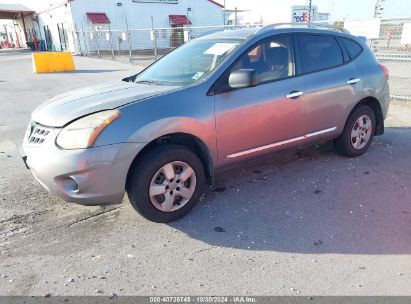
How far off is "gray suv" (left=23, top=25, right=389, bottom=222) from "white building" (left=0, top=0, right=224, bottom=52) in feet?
73.5

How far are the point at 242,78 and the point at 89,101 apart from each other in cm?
148

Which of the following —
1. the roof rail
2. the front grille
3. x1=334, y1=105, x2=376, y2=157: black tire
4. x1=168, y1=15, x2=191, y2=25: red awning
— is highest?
x1=168, y1=15, x2=191, y2=25: red awning

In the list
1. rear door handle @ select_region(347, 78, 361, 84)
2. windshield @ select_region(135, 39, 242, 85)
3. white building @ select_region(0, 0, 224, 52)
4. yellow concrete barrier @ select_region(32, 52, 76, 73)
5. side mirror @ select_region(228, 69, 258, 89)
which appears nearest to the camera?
side mirror @ select_region(228, 69, 258, 89)

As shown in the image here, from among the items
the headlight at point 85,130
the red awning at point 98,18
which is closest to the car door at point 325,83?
the headlight at point 85,130

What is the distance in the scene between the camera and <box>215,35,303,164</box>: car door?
3646mm

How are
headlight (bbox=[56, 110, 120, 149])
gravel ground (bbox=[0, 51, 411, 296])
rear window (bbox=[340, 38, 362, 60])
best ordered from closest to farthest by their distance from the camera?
1. gravel ground (bbox=[0, 51, 411, 296])
2. headlight (bbox=[56, 110, 120, 149])
3. rear window (bbox=[340, 38, 362, 60])

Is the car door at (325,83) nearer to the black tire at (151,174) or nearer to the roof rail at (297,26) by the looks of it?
the roof rail at (297,26)

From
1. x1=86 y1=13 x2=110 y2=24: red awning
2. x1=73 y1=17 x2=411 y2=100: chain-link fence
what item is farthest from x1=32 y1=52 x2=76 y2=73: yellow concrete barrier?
x1=86 y1=13 x2=110 y2=24: red awning

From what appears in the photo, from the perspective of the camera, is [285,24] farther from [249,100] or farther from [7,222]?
[7,222]

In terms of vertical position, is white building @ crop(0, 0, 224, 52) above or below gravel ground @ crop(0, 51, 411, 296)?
above

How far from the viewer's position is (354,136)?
16.4 ft

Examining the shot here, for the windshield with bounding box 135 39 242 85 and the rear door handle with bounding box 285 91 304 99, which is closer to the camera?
the windshield with bounding box 135 39 242 85

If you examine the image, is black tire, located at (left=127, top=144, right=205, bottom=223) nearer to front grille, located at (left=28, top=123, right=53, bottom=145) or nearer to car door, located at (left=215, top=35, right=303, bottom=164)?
car door, located at (left=215, top=35, right=303, bottom=164)

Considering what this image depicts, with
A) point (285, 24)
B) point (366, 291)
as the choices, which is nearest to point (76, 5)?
point (285, 24)
